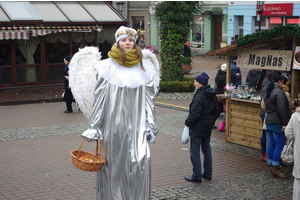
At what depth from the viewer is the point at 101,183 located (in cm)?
486

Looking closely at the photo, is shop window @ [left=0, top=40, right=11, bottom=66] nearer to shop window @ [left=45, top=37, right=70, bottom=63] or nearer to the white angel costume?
shop window @ [left=45, top=37, right=70, bottom=63]

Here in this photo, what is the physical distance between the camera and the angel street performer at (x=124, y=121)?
467cm

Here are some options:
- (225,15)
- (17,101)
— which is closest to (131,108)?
(17,101)

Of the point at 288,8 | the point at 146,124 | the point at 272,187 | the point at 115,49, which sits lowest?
the point at 272,187

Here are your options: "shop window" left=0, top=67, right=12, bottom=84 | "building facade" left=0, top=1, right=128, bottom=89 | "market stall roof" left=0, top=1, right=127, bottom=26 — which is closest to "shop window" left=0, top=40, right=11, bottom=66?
"building facade" left=0, top=1, right=128, bottom=89

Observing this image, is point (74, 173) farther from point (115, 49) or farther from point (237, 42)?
point (237, 42)

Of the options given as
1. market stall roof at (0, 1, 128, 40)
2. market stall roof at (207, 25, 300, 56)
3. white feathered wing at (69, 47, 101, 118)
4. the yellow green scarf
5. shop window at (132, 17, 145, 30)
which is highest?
shop window at (132, 17, 145, 30)

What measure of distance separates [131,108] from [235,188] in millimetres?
2715

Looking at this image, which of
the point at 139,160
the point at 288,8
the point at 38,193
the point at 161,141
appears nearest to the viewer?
the point at 139,160

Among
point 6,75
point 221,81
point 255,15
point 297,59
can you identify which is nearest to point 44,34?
point 6,75

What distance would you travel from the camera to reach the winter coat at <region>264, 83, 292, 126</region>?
721cm

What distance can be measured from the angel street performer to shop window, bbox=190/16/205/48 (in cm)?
3347

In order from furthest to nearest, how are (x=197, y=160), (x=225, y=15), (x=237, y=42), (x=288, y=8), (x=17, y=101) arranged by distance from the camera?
(x=225, y=15), (x=288, y=8), (x=17, y=101), (x=237, y=42), (x=197, y=160)

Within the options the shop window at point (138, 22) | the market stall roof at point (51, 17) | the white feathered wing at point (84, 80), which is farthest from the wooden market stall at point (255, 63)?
the shop window at point (138, 22)
